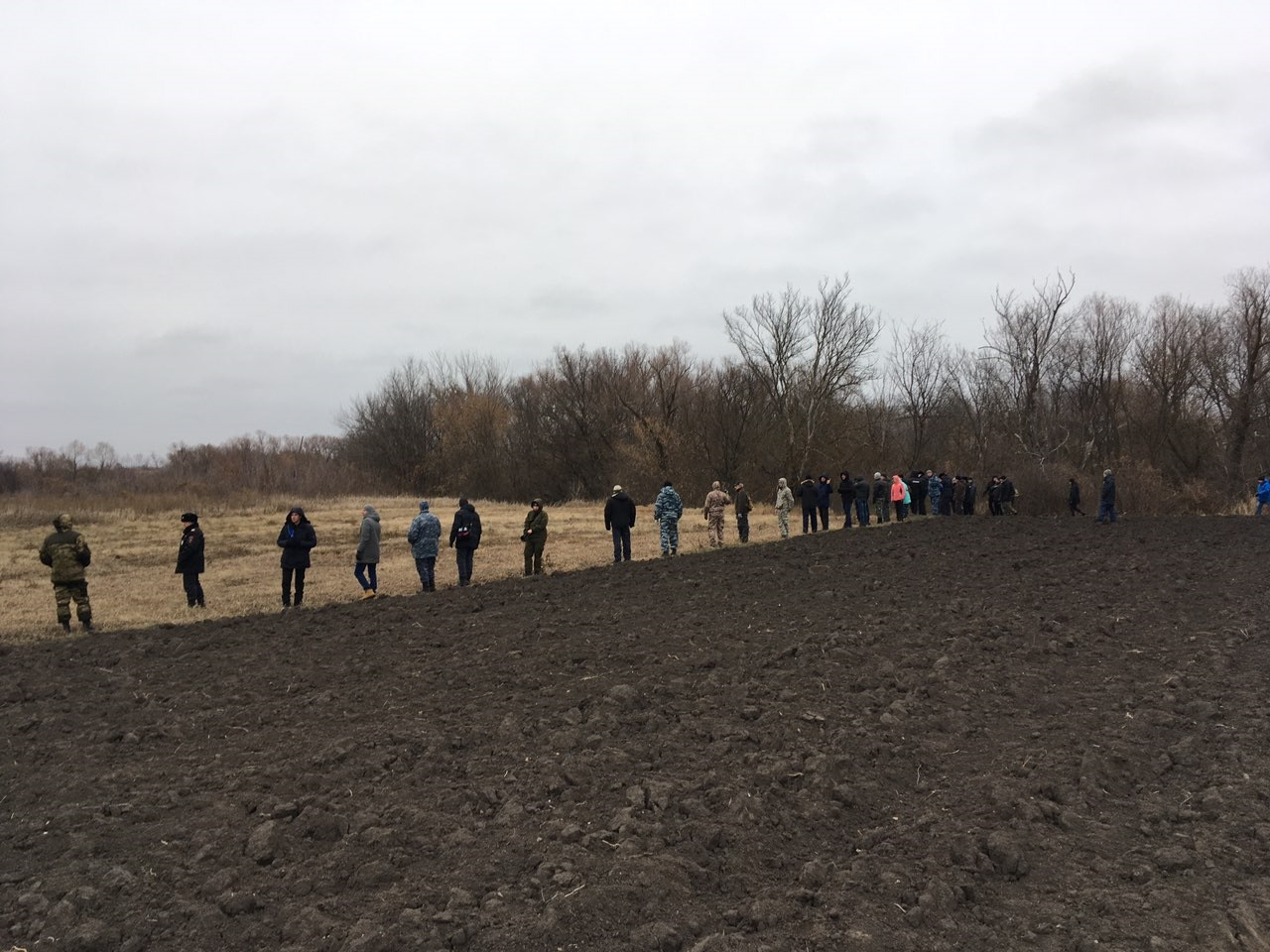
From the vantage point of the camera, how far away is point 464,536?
16594 mm

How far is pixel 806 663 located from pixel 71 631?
457 inches

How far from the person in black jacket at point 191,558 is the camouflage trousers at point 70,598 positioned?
151 cm

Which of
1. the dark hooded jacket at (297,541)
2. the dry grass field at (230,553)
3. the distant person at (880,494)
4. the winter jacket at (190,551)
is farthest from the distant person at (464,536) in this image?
the distant person at (880,494)

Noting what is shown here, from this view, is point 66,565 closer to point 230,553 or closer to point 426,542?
point 426,542

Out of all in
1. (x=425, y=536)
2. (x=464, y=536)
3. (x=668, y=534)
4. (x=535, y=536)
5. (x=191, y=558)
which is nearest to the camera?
(x=191, y=558)

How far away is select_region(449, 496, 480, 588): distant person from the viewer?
1655 cm

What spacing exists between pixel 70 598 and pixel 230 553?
482 inches

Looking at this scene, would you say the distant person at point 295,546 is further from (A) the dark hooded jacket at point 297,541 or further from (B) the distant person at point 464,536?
(B) the distant person at point 464,536

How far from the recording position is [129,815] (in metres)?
5.78

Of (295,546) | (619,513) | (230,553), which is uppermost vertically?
(619,513)

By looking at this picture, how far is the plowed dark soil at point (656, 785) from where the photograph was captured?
4.34 metres

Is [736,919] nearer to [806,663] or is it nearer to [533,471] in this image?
[806,663]

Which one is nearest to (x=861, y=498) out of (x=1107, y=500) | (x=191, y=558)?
(x=1107, y=500)

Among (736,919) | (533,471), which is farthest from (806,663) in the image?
(533,471)
